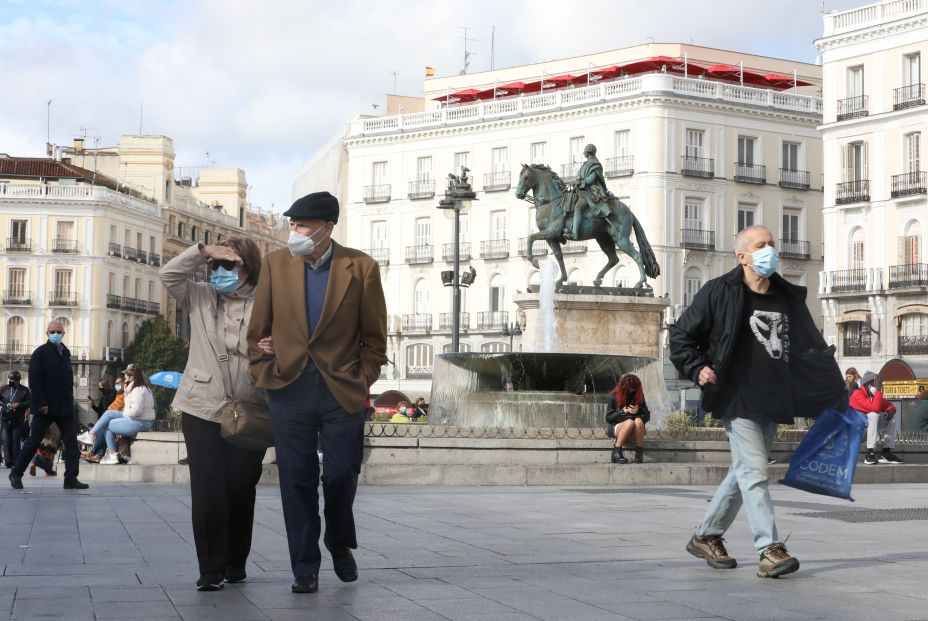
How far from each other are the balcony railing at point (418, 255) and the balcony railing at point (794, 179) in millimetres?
16711

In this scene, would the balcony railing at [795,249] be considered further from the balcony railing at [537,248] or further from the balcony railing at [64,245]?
the balcony railing at [64,245]

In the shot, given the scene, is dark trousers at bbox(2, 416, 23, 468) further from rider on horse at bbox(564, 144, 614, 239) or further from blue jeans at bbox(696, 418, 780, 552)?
blue jeans at bbox(696, 418, 780, 552)

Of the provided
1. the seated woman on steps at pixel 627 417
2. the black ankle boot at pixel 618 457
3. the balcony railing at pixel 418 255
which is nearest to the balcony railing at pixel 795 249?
the balcony railing at pixel 418 255

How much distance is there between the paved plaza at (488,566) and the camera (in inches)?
278

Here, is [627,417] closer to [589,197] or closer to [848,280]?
[589,197]

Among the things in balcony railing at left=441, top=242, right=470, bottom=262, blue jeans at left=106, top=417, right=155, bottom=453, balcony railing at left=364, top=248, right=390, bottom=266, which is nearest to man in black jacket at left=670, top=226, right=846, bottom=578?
blue jeans at left=106, top=417, right=155, bottom=453

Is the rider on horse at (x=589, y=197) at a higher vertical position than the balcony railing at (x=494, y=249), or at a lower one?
lower

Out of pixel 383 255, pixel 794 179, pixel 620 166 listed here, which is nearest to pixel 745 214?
pixel 794 179

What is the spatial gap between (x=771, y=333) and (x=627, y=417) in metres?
10.0

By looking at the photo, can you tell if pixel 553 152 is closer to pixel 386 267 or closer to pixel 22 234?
pixel 386 267

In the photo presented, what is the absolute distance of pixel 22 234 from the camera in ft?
302

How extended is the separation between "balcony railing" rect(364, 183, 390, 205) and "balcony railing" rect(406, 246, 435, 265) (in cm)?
287

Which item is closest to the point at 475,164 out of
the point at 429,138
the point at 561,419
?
the point at 429,138

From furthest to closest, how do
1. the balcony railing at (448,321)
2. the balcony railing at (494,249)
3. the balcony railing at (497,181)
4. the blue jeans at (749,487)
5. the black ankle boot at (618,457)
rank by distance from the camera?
the balcony railing at (448,321) < the balcony railing at (497,181) < the balcony railing at (494,249) < the black ankle boot at (618,457) < the blue jeans at (749,487)
